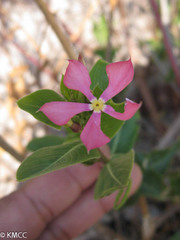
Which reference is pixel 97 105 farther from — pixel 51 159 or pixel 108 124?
pixel 51 159

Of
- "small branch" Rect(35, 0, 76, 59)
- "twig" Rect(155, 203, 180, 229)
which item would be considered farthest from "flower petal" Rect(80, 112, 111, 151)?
"twig" Rect(155, 203, 180, 229)

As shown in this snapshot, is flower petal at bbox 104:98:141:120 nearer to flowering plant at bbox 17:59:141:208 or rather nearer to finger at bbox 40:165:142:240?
flowering plant at bbox 17:59:141:208

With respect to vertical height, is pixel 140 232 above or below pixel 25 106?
below

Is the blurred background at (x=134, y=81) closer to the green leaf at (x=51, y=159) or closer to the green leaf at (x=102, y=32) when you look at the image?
the green leaf at (x=102, y=32)

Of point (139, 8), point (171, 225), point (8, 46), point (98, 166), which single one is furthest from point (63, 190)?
point (139, 8)

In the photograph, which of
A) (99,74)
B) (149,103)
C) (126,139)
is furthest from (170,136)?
(99,74)

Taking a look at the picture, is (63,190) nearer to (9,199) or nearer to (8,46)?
(9,199)
